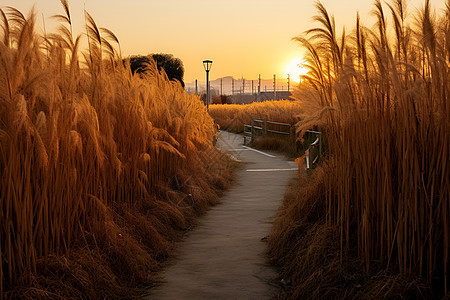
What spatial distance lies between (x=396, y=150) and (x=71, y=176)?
2.35 m

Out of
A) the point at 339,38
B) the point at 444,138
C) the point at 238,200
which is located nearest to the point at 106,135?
the point at 339,38

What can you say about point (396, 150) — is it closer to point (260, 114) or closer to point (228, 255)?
point (228, 255)

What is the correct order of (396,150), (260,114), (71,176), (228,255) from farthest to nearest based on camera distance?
(260,114) → (228,255) → (71,176) → (396,150)

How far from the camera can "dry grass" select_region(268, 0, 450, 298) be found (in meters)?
3.51

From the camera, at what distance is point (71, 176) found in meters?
4.14

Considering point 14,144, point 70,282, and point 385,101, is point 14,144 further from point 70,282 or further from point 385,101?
point 385,101

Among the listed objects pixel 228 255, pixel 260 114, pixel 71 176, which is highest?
pixel 71 176

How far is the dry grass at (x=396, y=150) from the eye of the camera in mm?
3510

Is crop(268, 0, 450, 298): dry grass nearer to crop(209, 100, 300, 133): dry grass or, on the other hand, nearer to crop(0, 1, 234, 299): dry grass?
crop(0, 1, 234, 299): dry grass

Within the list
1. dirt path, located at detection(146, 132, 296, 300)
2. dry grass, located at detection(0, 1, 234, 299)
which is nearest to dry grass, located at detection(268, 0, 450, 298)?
dirt path, located at detection(146, 132, 296, 300)

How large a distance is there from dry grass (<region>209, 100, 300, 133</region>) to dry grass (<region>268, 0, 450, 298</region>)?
406cm

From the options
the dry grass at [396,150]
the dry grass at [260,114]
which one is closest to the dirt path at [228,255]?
the dry grass at [396,150]

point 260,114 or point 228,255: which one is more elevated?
point 260,114

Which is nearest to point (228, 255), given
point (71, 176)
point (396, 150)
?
point (71, 176)
